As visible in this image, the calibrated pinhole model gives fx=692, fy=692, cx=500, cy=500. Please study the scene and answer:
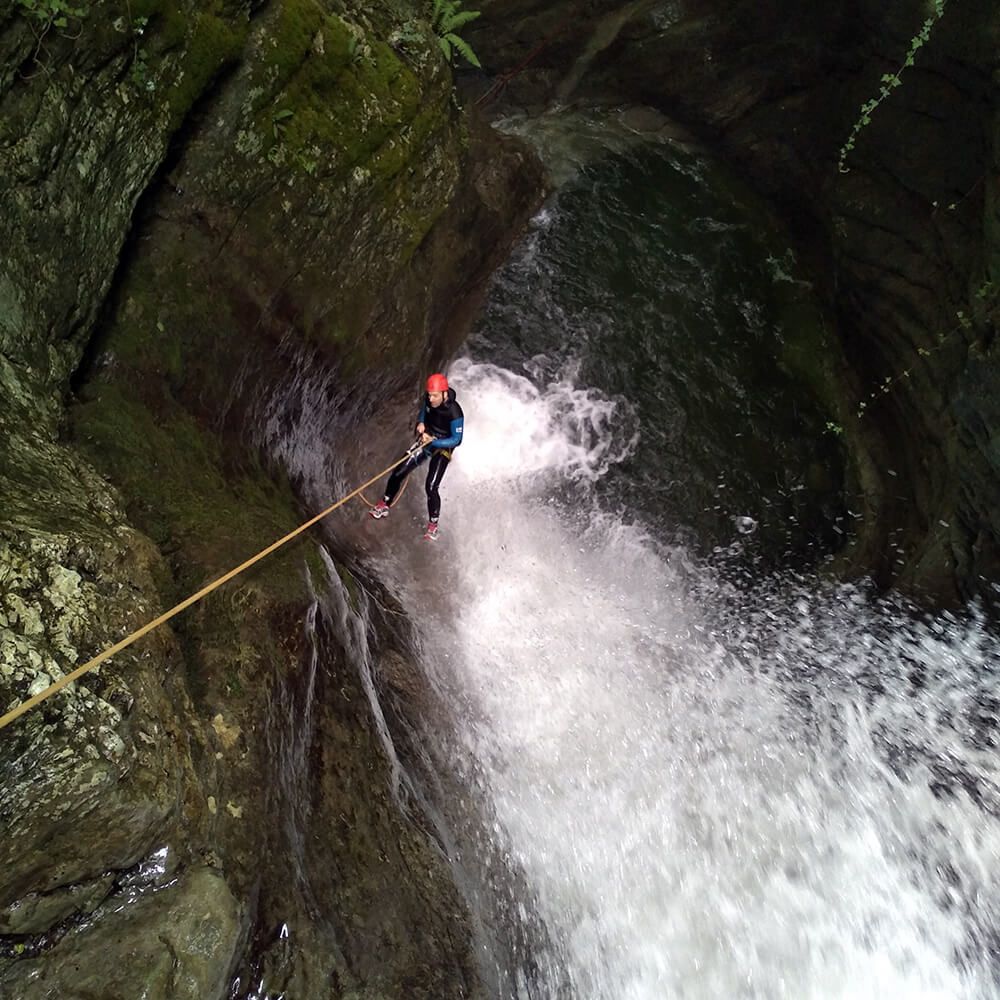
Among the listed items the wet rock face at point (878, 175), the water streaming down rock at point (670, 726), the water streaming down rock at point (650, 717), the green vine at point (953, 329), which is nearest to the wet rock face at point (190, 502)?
the water streaming down rock at point (650, 717)

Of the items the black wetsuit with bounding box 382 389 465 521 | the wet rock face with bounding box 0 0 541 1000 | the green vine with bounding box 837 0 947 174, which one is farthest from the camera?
the green vine with bounding box 837 0 947 174

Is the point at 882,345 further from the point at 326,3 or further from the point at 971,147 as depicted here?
the point at 326,3

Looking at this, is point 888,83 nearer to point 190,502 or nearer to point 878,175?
point 878,175

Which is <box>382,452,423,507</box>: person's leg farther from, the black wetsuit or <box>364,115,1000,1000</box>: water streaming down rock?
<box>364,115,1000,1000</box>: water streaming down rock

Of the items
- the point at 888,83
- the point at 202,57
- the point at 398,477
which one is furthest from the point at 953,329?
the point at 202,57

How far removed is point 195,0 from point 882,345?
8922 mm

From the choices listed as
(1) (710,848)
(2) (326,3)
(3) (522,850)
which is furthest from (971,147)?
(3) (522,850)

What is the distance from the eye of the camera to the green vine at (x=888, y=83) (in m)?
8.48

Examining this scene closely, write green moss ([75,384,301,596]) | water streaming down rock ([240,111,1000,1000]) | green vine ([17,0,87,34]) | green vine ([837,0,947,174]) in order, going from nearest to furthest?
green vine ([17,0,87,34]) → green moss ([75,384,301,596]) → water streaming down rock ([240,111,1000,1000]) → green vine ([837,0,947,174])

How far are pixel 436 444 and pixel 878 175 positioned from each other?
7662 mm

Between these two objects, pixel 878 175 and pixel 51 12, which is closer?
pixel 51 12

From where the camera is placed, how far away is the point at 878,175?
386 inches

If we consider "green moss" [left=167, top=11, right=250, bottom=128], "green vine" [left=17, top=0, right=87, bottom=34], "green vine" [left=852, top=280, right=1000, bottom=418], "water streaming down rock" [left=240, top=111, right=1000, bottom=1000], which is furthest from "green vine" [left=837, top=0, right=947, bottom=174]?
"green vine" [left=17, top=0, right=87, bottom=34]

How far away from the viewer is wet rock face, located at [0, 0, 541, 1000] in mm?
3223
